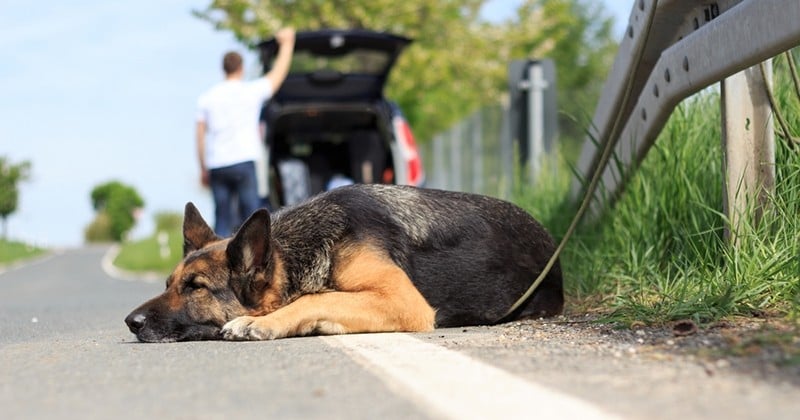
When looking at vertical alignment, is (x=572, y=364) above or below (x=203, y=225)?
below

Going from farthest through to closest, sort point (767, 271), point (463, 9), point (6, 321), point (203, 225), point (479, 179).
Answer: point (463, 9) < point (479, 179) < point (6, 321) < point (203, 225) < point (767, 271)

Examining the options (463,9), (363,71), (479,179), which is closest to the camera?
(363,71)

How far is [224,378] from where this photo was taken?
447 cm

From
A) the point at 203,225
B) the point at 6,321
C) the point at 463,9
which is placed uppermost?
the point at 463,9

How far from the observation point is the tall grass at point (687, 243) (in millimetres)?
6059

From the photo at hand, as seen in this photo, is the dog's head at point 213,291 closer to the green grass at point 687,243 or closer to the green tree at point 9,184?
the green grass at point 687,243

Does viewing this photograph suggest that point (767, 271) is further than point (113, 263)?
No

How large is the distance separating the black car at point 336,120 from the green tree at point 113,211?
43.2m

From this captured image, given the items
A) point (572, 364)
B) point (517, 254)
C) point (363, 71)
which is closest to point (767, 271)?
point (517, 254)

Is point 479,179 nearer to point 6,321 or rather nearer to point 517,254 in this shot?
point 6,321

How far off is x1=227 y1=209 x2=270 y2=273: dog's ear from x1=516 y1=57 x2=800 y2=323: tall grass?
191 cm

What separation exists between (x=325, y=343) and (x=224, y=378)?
1232mm

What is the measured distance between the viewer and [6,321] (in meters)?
9.45

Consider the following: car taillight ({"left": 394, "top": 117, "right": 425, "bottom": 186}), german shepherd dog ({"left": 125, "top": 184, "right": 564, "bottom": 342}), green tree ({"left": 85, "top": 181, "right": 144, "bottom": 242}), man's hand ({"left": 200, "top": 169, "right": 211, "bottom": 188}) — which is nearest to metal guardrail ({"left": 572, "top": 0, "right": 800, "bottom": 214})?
german shepherd dog ({"left": 125, "top": 184, "right": 564, "bottom": 342})
